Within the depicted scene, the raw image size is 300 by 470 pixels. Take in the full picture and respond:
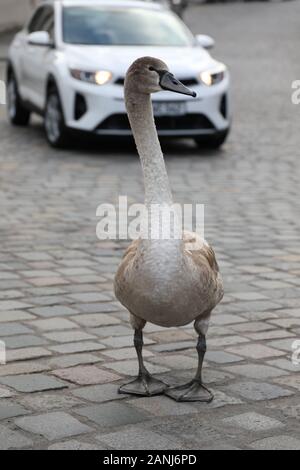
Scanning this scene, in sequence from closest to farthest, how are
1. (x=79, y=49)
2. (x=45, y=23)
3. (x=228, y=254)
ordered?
(x=228, y=254), (x=79, y=49), (x=45, y=23)

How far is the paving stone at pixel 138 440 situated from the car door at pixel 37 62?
9150 millimetres

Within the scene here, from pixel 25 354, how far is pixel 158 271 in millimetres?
1238

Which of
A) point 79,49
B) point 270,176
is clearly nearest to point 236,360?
point 270,176

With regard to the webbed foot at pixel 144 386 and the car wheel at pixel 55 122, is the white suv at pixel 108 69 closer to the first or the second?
the car wheel at pixel 55 122

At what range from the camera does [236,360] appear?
483cm

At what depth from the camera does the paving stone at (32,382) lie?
14.2 feet

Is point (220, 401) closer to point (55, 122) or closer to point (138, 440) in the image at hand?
point (138, 440)

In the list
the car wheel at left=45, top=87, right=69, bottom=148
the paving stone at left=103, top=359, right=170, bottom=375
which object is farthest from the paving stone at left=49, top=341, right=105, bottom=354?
the car wheel at left=45, top=87, right=69, bottom=148

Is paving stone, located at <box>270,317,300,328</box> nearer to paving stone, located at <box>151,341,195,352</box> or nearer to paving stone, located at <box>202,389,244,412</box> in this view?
paving stone, located at <box>151,341,195,352</box>

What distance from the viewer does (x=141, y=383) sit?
4.30m

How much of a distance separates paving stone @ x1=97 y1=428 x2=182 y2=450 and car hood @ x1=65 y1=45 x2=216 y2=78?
26.7 ft
